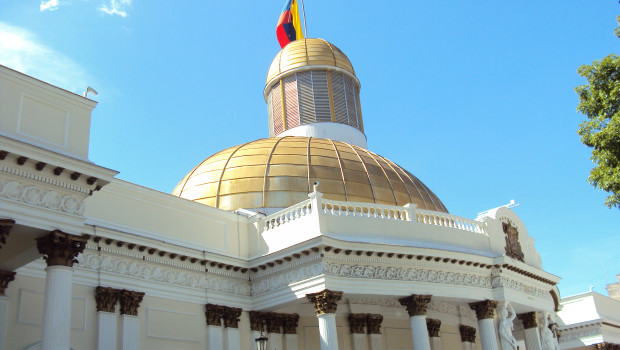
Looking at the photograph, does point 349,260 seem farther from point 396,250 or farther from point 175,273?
point 175,273

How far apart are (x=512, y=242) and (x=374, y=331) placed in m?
5.27

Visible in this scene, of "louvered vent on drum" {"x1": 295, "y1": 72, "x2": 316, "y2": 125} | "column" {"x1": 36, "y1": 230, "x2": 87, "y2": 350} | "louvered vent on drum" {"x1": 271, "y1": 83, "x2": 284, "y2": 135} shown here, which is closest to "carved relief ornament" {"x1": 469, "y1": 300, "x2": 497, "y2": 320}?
"column" {"x1": 36, "y1": 230, "x2": 87, "y2": 350}

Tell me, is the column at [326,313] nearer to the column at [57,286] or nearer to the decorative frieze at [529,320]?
the column at [57,286]

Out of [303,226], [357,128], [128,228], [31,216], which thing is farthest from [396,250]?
[357,128]

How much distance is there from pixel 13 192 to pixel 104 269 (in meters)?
4.00

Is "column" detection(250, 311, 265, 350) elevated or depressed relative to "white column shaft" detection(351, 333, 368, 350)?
elevated

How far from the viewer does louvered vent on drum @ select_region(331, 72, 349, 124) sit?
92.7 feet

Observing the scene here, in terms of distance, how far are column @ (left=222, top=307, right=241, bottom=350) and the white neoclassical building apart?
0.13 ft

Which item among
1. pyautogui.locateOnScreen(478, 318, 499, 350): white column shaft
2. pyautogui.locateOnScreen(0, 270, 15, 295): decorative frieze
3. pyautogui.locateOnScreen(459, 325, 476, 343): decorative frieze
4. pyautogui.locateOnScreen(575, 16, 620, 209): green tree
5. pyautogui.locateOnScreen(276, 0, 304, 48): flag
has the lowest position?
pyautogui.locateOnScreen(478, 318, 499, 350): white column shaft


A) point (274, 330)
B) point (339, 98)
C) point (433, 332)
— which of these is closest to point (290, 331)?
point (274, 330)

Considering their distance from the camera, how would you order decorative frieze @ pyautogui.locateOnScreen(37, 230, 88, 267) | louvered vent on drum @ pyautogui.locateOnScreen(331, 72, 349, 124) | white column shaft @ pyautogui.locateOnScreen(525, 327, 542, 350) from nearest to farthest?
decorative frieze @ pyautogui.locateOnScreen(37, 230, 88, 267) → white column shaft @ pyautogui.locateOnScreen(525, 327, 542, 350) → louvered vent on drum @ pyautogui.locateOnScreen(331, 72, 349, 124)

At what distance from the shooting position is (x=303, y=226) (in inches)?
679

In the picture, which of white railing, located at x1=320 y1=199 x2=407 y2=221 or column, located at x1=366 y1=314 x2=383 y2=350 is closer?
white railing, located at x1=320 y1=199 x2=407 y2=221

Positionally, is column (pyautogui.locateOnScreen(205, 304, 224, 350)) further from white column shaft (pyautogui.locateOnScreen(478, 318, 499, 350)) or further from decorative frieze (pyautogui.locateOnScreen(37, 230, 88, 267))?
white column shaft (pyautogui.locateOnScreen(478, 318, 499, 350))
